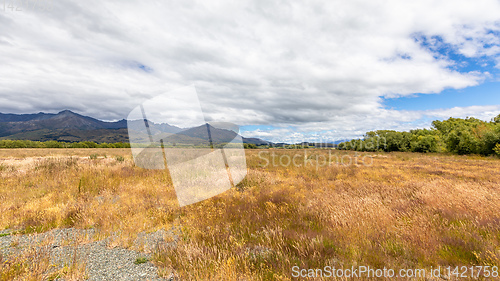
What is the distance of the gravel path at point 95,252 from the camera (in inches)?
151

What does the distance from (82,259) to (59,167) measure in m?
12.8

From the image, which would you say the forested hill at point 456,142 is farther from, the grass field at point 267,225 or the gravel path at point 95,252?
the gravel path at point 95,252

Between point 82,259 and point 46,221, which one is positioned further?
point 46,221

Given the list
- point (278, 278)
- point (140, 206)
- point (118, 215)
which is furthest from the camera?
point (140, 206)

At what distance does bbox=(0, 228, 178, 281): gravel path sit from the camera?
383 centimetres

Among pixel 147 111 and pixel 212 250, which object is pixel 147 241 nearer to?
pixel 212 250

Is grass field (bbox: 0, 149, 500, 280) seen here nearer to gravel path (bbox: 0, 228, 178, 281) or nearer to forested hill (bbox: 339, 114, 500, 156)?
gravel path (bbox: 0, 228, 178, 281)

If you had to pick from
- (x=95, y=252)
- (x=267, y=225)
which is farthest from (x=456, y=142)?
(x=95, y=252)

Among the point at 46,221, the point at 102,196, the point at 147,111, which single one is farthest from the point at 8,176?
the point at 147,111

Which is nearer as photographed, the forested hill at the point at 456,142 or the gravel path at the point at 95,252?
the gravel path at the point at 95,252

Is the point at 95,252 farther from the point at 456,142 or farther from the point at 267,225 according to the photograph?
the point at 456,142

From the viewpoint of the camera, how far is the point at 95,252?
4582 mm

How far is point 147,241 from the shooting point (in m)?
5.14

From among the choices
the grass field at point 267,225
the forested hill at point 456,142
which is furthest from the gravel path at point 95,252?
the forested hill at point 456,142
